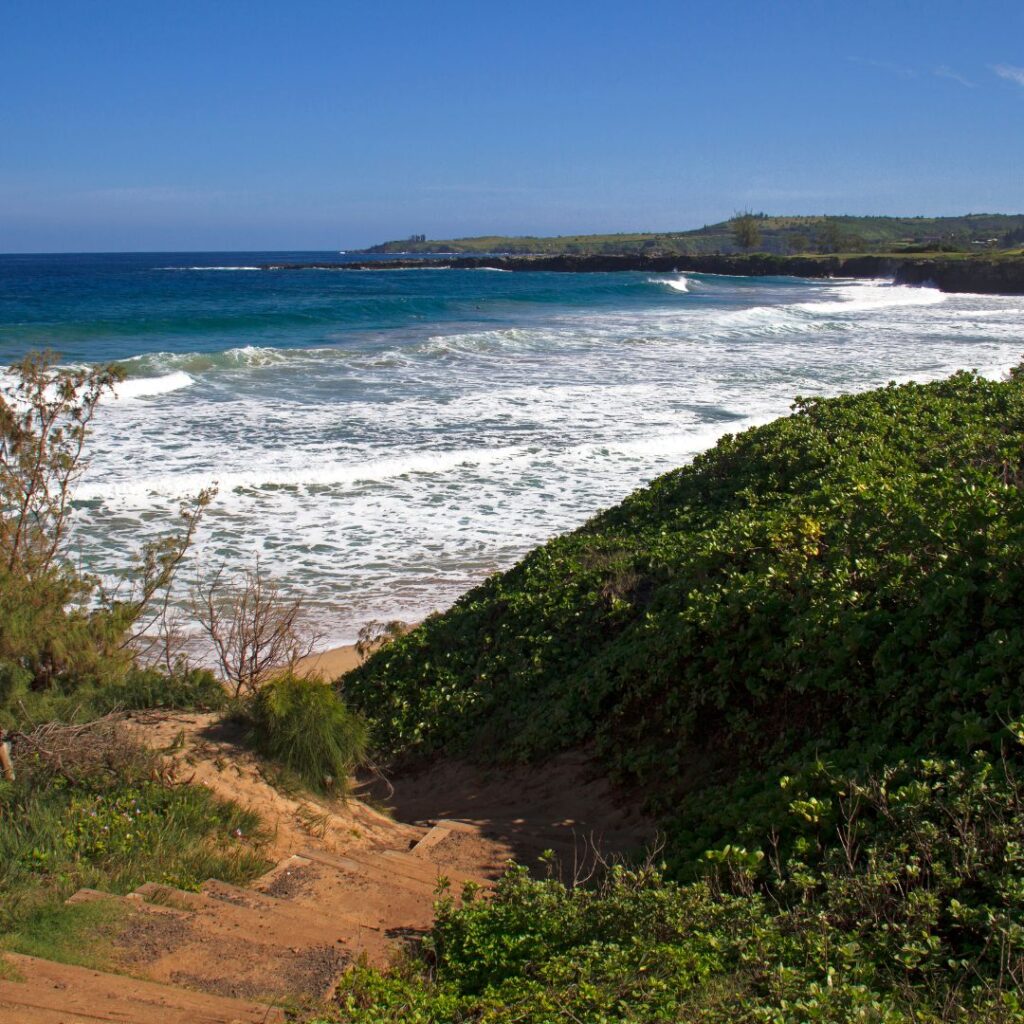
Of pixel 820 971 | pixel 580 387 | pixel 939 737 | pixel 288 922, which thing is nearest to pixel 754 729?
pixel 939 737

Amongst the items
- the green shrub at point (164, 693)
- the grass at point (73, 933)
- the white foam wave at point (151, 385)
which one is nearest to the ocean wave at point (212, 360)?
Answer: the white foam wave at point (151, 385)

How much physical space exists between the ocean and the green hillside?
9.27ft

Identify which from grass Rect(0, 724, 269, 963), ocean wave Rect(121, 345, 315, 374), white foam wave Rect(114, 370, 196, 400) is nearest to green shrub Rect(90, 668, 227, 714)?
grass Rect(0, 724, 269, 963)

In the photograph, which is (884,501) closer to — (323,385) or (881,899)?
(881,899)

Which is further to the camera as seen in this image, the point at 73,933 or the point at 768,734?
the point at 768,734

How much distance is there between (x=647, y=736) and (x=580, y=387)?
19.1 meters

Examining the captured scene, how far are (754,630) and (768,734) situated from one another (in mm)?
582

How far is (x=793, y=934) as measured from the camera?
11.0ft

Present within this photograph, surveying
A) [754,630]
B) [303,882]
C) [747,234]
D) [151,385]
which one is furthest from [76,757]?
[747,234]

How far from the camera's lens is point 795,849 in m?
3.80

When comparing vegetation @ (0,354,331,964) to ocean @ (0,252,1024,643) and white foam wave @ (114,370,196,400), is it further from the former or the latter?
white foam wave @ (114,370,196,400)

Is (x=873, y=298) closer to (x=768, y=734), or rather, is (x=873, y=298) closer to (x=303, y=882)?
(x=768, y=734)

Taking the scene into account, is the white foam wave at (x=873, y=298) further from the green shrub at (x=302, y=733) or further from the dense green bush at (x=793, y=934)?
the dense green bush at (x=793, y=934)

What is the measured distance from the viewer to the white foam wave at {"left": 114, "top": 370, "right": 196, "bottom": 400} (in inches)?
938
